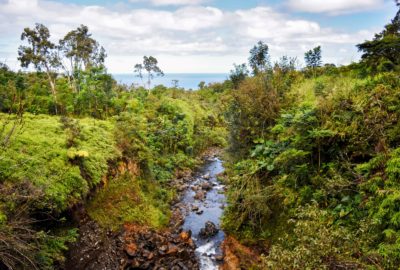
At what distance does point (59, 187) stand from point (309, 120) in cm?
806

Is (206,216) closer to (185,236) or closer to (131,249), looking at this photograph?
(185,236)

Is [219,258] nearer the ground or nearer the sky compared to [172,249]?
nearer the ground

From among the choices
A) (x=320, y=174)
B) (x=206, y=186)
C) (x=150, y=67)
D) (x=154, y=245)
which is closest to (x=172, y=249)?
(x=154, y=245)

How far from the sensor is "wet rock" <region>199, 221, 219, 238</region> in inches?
564

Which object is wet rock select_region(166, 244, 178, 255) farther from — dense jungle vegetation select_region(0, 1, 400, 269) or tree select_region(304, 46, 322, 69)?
tree select_region(304, 46, 322, 69)

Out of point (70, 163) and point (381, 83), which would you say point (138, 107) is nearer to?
point (70, 163)

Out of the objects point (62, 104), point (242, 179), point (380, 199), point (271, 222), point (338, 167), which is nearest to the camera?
point (380, 199)

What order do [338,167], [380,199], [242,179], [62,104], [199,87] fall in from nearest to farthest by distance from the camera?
[380,199], [338,167], [242,179], [62,104], [199,87]

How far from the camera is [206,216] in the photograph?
16.6 m

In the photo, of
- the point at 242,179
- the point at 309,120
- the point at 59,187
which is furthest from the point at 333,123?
→ the point at 59,187

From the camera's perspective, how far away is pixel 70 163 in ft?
35.8

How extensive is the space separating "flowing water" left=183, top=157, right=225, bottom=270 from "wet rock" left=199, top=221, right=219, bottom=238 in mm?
172

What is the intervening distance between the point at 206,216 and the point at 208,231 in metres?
2.20

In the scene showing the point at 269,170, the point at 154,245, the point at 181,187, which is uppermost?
the point at 269,170
